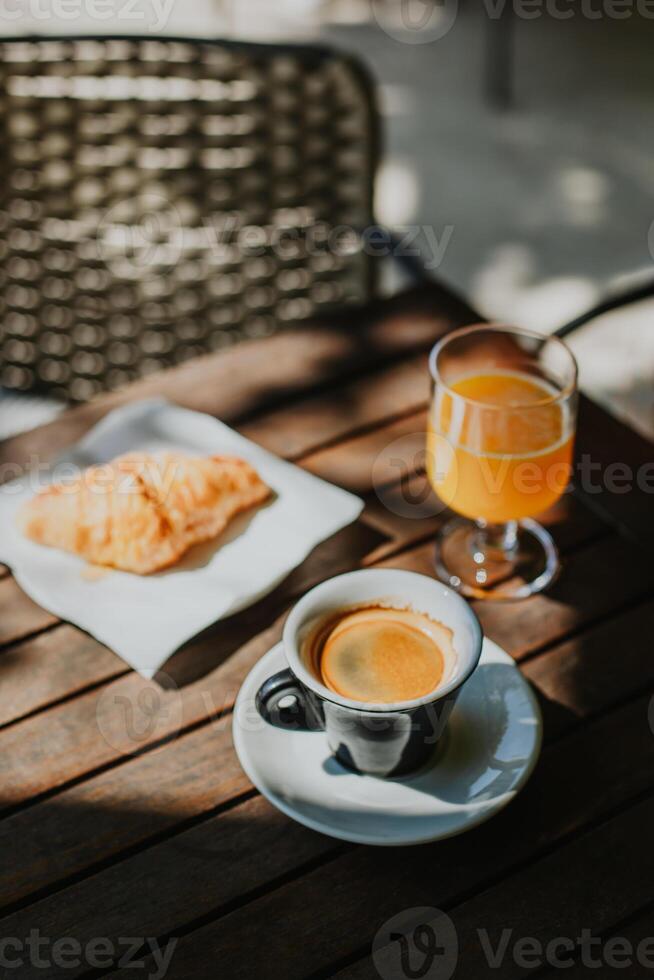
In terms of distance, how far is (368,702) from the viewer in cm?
88

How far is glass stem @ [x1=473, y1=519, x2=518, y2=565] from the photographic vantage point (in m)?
1.17

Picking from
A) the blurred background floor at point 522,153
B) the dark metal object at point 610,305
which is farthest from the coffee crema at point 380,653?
the blurred background floor at point 522,153

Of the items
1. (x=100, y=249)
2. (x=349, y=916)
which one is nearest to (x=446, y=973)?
(x=349, y=916)

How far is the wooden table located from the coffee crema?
0.40 ft

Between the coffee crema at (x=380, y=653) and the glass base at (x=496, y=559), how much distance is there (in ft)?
0.54

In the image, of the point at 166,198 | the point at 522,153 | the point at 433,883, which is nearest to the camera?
the point at 433,883

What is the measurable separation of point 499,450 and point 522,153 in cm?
264

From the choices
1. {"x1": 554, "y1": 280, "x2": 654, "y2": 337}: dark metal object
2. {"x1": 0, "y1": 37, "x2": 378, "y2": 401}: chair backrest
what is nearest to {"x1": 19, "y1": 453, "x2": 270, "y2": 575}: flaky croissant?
{"x1": 554, "y1": 280, "x2": 654, "y2": 337}: dark metal object

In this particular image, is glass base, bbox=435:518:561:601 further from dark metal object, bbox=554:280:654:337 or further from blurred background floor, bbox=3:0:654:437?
blurred background floor, bbox=3:0:654:437

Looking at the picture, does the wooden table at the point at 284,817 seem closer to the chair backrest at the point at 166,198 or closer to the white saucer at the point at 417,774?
the white saucer at the point at 417,774

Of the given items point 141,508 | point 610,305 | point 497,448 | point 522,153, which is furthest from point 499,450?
point 522,153

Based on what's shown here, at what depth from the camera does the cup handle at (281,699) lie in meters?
0.91

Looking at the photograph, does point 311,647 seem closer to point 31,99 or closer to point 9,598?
point 9,598

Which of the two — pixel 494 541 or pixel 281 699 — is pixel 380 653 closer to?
pixel 281 699
